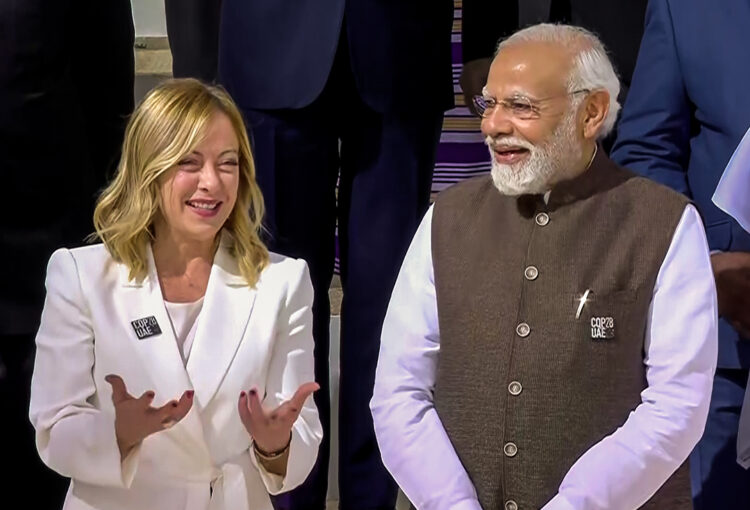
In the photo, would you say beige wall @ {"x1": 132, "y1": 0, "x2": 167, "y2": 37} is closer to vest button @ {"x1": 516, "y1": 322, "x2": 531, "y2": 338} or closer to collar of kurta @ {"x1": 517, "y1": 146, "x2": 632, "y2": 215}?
collar of kurta @ {"x1": 517, "y1": 146, "x2": 632, "y2": 215}

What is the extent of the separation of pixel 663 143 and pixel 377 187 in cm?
54

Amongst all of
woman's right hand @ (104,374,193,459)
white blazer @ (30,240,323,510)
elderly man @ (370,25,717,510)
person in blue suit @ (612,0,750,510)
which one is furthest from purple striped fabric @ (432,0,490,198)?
woman's right hand @ (104,374,193,459)

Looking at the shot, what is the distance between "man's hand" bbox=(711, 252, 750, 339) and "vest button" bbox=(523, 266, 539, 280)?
0.43m

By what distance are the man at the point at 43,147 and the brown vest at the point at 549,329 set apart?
86 centimetres

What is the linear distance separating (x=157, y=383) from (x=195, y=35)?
96 centimetres

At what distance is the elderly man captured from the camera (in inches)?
73.9

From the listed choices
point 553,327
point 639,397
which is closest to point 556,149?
point 553,327

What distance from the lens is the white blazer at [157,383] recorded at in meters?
1.96

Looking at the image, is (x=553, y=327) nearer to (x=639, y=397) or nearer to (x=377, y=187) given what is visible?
(x=639, y=397)

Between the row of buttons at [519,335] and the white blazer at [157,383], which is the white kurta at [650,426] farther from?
the white blazer at [157,383]

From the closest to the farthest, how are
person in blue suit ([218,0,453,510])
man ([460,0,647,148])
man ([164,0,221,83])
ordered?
person in blue suit ([218,0,453,510]), man ([460,0,647,148]), man ([164,0,221,83])

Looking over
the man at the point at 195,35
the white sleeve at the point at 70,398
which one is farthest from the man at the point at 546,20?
the white sleeve at the point at 70,398

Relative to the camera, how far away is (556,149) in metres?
1.98

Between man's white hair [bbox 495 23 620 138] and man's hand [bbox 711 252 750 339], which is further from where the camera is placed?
man's hand [bbox 711 252 750 339]
